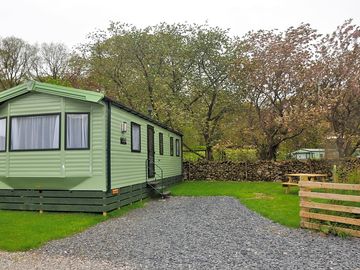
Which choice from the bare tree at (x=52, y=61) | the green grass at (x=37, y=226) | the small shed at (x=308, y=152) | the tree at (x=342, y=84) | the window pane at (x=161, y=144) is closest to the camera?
the green grass at (x=37, y=226)

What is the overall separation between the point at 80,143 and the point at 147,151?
151 inches

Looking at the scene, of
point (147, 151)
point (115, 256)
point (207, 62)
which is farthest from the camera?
point (207, 62)

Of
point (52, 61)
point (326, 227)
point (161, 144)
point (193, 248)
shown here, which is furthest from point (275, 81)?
point (52, 61)

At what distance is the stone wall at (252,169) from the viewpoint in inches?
702

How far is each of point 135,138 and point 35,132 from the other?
10.4 feet

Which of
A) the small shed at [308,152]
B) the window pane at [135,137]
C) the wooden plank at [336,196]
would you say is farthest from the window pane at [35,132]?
the small shed at [308,152]

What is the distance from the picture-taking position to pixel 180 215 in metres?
8.51

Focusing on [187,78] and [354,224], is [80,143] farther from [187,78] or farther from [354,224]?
[187,78]

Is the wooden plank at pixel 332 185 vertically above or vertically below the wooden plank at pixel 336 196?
above

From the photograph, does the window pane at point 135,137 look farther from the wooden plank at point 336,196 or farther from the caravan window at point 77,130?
the wooden plank at point 336,196

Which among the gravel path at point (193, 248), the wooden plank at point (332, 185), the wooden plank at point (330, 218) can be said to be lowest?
the gravel path at point (193, 248)

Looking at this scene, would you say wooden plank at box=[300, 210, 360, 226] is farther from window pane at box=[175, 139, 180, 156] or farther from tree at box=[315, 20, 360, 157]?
window pane at box=[175, 139, 180, 156]

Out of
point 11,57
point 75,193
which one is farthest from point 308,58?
point 11,57

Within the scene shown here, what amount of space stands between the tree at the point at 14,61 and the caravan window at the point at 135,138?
17355 mm
